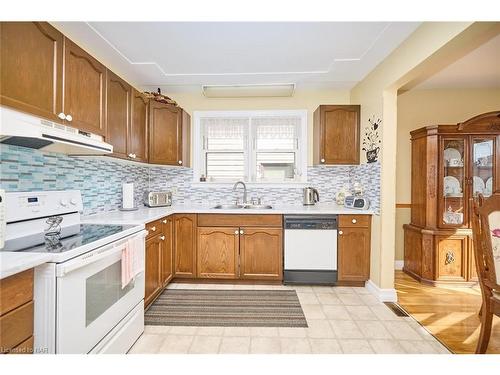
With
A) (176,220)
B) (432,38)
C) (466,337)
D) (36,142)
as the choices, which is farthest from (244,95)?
(466,337)

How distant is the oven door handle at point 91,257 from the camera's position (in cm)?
118

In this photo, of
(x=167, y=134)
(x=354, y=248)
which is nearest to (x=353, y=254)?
(x=354, y=248)

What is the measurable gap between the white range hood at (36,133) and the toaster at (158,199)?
1303 millimetres

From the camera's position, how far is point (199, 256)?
2.96 metres

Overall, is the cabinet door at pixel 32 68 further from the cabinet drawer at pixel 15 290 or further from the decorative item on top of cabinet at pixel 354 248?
the decorative item on top of cabinet at pixel 354 248

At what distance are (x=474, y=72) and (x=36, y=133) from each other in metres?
4.23

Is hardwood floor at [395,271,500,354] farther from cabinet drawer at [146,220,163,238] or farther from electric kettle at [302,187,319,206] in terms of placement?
cabinet drawer at [146,220,163,238]

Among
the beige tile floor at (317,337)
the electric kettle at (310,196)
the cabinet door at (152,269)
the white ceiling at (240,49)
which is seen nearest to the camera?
the beige tile floor at (317,337)

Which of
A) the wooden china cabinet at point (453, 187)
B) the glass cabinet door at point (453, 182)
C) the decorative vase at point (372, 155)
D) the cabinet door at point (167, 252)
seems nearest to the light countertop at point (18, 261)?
the cabinet door at point (167, 252)

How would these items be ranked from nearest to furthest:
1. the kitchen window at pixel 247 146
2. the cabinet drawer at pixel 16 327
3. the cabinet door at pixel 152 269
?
the cabinet drawer at pixel 16 327
the cabinet door at pixel 152 269
the kitchen window at pixel 247 146

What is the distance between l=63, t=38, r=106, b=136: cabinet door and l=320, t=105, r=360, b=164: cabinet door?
7.90 feet
